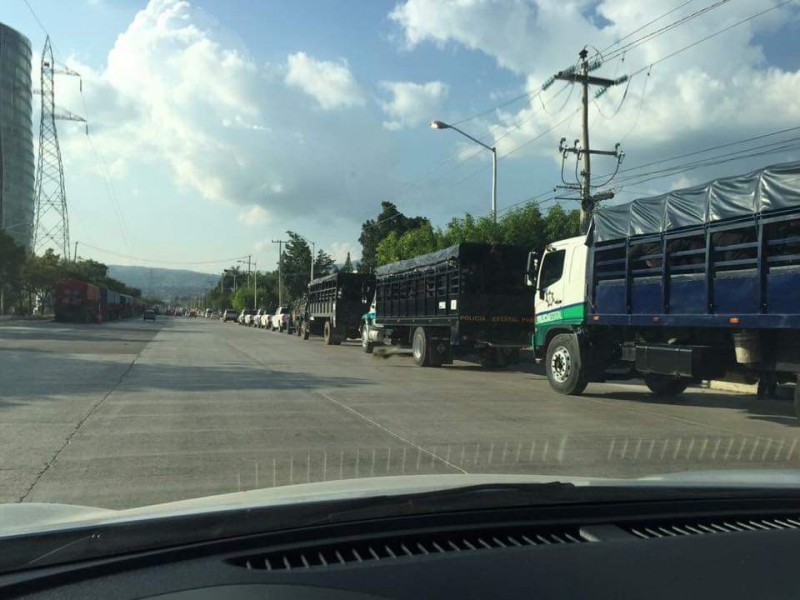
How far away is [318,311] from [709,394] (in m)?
23.1

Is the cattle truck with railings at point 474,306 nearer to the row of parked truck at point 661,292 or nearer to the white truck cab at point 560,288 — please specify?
the row of parked truck at point 661,292

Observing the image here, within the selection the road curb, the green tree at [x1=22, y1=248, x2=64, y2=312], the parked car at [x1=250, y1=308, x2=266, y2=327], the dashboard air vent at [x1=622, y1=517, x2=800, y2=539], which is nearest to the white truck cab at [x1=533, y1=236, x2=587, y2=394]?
the road curb

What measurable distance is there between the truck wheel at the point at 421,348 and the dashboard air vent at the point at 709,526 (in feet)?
56.6

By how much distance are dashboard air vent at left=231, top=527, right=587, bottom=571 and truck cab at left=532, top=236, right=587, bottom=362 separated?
35.8 ft

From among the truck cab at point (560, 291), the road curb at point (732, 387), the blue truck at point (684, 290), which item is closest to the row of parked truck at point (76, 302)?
the truck cab at point (560, 291)

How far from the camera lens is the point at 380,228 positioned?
68.8 metres

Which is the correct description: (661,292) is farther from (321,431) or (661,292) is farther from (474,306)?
(474,306)

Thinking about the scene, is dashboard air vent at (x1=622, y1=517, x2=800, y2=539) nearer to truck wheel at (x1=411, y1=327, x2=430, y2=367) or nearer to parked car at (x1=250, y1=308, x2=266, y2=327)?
truck wheel at (x1=411, y1=327, x2=430, y2=367)

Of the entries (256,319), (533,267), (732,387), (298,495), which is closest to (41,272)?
(256,319)

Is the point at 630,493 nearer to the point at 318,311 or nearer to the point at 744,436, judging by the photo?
the point at 744,436

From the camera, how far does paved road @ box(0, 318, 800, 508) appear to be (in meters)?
6.69

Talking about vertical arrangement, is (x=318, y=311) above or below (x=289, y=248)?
below

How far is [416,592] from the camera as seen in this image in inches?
82.4

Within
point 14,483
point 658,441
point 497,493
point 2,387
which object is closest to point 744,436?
point 658,441
